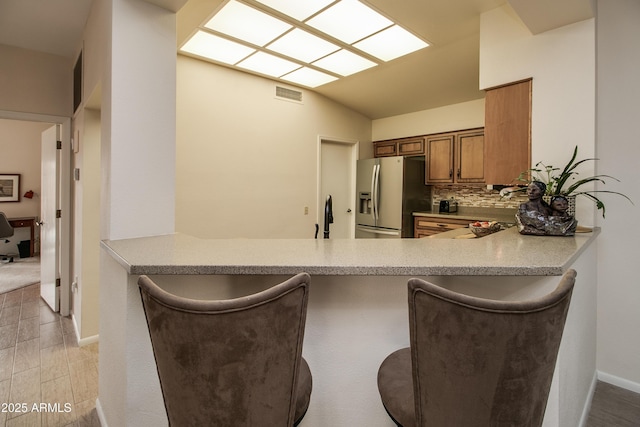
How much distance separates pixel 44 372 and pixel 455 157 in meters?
4.74

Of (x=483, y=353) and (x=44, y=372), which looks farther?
(x=44, y=372)

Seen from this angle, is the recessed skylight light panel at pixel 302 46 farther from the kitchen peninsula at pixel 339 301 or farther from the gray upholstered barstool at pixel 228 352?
the gray upholstered barstool at pixel 228 352

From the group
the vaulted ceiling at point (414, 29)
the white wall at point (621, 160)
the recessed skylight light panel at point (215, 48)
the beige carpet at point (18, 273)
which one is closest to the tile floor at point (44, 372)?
the beige carpet at point (18, 273)

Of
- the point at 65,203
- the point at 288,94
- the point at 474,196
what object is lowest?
the point at 65,203

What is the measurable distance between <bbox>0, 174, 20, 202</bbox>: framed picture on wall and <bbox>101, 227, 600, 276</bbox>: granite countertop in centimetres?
644

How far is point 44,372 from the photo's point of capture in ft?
7.77

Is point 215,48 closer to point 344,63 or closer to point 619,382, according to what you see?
point 344,63

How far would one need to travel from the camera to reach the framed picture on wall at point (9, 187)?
237 inches

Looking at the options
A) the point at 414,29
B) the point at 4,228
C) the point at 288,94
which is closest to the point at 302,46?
the point at 414,29

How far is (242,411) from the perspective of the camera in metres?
0.83

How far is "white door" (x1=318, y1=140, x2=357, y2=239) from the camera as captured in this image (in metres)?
4.89

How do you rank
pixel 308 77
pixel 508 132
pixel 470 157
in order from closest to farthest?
pixel 508 132 → pixel 308 77 → pixel 470 157

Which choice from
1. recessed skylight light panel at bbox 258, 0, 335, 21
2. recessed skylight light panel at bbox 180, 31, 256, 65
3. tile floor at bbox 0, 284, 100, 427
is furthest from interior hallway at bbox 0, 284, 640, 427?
recessed skylight light panel at bbox 258, 0, 335, 21

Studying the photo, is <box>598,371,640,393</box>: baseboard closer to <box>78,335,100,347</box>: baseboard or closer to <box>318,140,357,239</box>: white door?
<box>318,140,357,239</box>: white door
